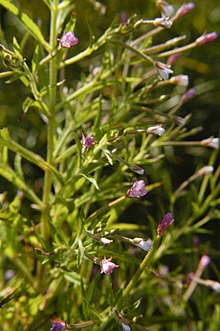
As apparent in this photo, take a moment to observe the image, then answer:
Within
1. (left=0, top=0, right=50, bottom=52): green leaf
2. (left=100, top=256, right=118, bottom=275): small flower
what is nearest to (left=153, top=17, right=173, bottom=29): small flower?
(left=0, top=0, right=50, bottom=52): green leaf

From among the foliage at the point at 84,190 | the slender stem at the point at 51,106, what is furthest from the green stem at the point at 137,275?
the slender stem at the point at 51,106

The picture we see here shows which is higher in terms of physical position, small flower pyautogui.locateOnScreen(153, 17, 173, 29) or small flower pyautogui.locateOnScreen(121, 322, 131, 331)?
small flower pyautogui.locateOnScreen(153, 17, 173, 29)

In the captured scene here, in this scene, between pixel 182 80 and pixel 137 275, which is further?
pixel 182 80

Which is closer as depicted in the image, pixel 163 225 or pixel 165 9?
pixel 163 225

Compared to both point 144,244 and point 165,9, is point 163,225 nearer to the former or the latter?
point 144,244

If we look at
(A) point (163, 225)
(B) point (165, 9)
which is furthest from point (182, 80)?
(A) point (163, 225)

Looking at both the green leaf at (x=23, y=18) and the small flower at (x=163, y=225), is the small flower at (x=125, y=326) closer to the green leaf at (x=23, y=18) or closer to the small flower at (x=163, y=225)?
the small flower at (x=163, y=225)

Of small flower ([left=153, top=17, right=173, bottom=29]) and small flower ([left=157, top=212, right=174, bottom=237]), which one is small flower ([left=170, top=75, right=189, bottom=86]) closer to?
small flower ([left=153, top=17, right=173, bottom=29])

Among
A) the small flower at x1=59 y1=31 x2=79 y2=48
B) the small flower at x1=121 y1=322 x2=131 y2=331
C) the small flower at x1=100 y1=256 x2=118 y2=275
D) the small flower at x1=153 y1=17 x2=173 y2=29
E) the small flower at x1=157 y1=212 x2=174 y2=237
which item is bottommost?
the small flower at x1=121 y1=322 x2=131 y2=331

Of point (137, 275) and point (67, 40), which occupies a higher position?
point (67, 40)

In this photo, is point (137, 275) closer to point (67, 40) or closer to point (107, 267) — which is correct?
point (107, 267)

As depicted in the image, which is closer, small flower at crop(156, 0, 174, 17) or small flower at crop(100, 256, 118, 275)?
small flower at crop(100, 256, 118, 275)

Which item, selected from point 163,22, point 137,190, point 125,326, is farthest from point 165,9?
point 125,326
